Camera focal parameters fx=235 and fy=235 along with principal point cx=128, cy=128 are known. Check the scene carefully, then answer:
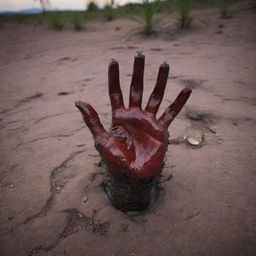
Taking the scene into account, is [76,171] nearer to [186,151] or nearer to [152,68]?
[186,151]

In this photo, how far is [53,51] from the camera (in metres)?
4.87

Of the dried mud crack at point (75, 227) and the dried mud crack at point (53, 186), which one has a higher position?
the dried mud crack at point (75, 227)

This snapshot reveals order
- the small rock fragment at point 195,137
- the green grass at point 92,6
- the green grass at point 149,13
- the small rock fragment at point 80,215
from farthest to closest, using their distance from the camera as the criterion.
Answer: the green grass at point 92,6 < the green grass at point 149,13 < the small rock fragment at point 195,137 < the small rock fragment at point 80,215

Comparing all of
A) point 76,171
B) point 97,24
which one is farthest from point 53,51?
point 76,171

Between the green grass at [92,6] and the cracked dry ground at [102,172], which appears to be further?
the green grass at [92,6]

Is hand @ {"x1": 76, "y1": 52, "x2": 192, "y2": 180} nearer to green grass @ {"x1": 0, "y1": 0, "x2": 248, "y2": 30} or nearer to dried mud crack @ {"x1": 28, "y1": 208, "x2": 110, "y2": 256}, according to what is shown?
dried mud crack @ {"x1": 28, "y1": 208, "x2": 110, "y2": 256}

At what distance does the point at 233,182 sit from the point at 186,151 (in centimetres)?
42

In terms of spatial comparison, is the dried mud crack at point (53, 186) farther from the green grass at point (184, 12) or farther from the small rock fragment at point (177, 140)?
the green grass at point (184, 12)

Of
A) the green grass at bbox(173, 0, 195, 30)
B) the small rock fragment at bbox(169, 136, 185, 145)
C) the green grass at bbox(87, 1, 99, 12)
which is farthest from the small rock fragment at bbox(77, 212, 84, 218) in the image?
the green grass at bbox(87, 1, 99, 12)

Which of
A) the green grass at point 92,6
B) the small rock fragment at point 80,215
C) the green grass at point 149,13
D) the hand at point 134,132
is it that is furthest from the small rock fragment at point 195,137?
the green grass at point 92,6

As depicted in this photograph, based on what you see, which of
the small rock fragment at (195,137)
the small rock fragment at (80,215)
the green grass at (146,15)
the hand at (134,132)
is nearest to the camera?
the hand at (134,132)

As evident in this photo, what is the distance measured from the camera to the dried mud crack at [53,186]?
4.59 feet

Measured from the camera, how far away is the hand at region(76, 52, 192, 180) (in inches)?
46.1

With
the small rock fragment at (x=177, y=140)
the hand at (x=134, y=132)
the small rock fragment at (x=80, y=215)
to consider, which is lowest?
the small rock fragment at (x=177, y=140)
